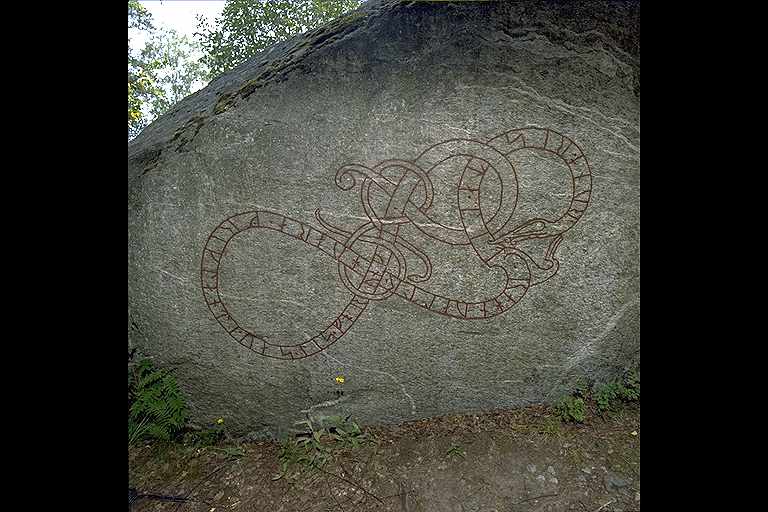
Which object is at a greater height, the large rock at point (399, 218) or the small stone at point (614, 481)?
the large rock at point (399, 218)

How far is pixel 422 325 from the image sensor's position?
242 cm

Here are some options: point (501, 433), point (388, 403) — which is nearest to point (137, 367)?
point (388, 403)

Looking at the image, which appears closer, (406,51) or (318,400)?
(406,51)

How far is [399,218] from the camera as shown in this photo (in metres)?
2.34

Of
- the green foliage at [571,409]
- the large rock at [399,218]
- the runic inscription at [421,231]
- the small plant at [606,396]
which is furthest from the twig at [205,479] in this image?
the small plant at [606,396]

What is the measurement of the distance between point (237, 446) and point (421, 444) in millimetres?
1026

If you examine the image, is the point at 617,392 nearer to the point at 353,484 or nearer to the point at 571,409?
the point at 571,409

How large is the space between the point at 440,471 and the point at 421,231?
48.4 inches

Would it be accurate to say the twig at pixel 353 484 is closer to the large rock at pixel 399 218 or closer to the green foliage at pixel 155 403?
the large rock at pixel 399 218

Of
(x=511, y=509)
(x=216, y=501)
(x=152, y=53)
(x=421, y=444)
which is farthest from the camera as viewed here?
(x=152, y=53)

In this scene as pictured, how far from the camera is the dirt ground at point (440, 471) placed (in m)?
2.11

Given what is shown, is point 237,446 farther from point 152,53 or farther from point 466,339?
point 152,53

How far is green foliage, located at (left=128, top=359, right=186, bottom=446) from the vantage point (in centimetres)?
243

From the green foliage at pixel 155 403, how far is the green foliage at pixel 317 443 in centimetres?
61
